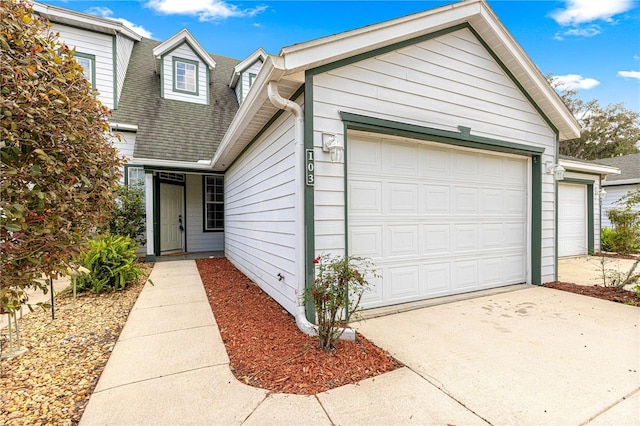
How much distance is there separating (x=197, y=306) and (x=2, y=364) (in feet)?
6.06

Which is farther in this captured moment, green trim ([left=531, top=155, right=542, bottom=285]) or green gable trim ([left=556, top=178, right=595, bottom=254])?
green gable trim ([left=556, top=178, right=595, bottom=254])

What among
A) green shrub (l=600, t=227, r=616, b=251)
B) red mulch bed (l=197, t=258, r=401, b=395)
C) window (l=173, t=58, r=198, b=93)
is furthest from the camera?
window (l=173, t=58, r=198, b=93)

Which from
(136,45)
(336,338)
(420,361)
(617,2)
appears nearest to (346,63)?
(336,338)

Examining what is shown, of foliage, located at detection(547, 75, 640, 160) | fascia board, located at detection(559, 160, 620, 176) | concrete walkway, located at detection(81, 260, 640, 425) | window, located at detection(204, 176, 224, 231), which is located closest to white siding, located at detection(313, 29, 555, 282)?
concrete walkway, located at detection(81, 260, 640, 425)

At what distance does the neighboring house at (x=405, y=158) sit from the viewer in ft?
10.5

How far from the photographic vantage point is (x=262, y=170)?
460 cm

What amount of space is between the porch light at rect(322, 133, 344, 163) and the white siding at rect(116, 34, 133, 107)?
8728 mm

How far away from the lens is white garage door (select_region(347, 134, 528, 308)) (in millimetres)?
3711

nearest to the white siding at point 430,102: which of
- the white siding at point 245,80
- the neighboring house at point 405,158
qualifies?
the neighboring house at point 405,158

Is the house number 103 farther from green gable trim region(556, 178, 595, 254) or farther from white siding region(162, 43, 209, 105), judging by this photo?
green gable trim region(556, 178, 595, 254)

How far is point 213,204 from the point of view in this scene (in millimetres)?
9805

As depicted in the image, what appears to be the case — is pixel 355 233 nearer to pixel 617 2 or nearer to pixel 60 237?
pixel 60 237

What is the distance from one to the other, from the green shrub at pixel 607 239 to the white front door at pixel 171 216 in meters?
13.4

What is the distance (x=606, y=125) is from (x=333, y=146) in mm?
29267
